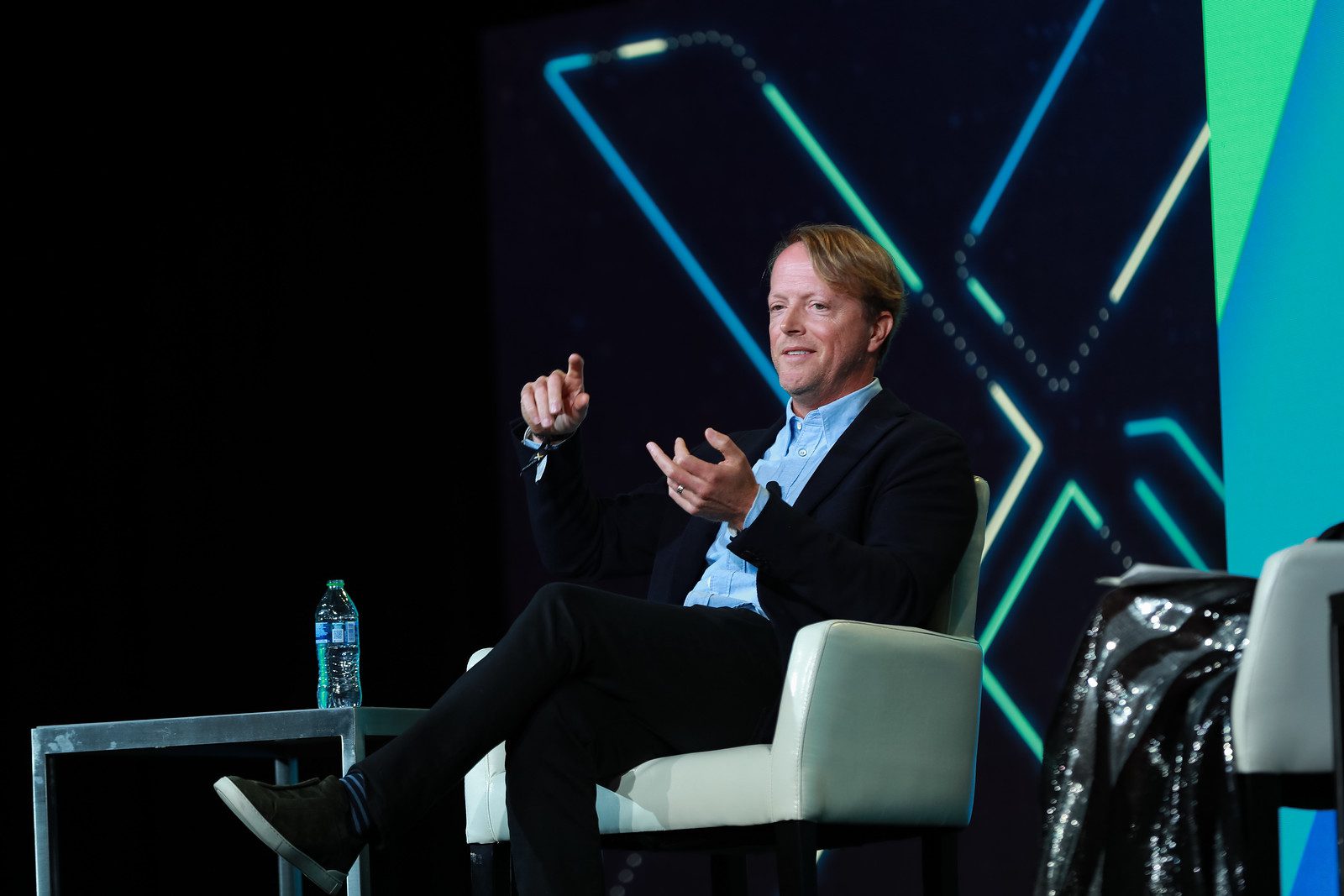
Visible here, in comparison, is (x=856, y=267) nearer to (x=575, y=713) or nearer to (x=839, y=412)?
(x=839, y=412)

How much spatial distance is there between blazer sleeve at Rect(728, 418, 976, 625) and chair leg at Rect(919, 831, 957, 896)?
0.31 meters

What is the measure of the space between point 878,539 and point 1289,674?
0.83 metres

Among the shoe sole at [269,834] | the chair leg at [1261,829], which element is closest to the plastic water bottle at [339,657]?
the shoe sole at [269,834]

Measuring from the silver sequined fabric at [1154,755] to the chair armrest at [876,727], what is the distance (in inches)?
16.8

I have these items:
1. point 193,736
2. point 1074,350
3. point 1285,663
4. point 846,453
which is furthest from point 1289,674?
point 1074,350

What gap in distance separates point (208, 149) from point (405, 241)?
1.70 ft

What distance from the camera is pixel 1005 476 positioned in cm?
330

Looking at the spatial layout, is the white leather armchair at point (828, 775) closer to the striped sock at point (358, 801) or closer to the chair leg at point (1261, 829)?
the striped sock at point (358, 801)

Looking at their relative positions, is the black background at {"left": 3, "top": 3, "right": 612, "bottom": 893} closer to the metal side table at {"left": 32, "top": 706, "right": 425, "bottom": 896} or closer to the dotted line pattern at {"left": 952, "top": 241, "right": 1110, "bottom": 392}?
the metal side table at {"left": 32, "top": 706, "right": 425, "bottom": 896}

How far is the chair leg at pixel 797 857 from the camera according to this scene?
1.95 m

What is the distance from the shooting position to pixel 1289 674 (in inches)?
56.7

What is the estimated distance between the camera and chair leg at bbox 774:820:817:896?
6.38ft

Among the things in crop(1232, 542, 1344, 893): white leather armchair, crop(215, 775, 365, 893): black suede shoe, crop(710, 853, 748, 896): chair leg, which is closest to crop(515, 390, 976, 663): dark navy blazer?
crop(710, 853, 748, 896): chair leg

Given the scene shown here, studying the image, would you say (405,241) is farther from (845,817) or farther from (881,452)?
(845,817)
